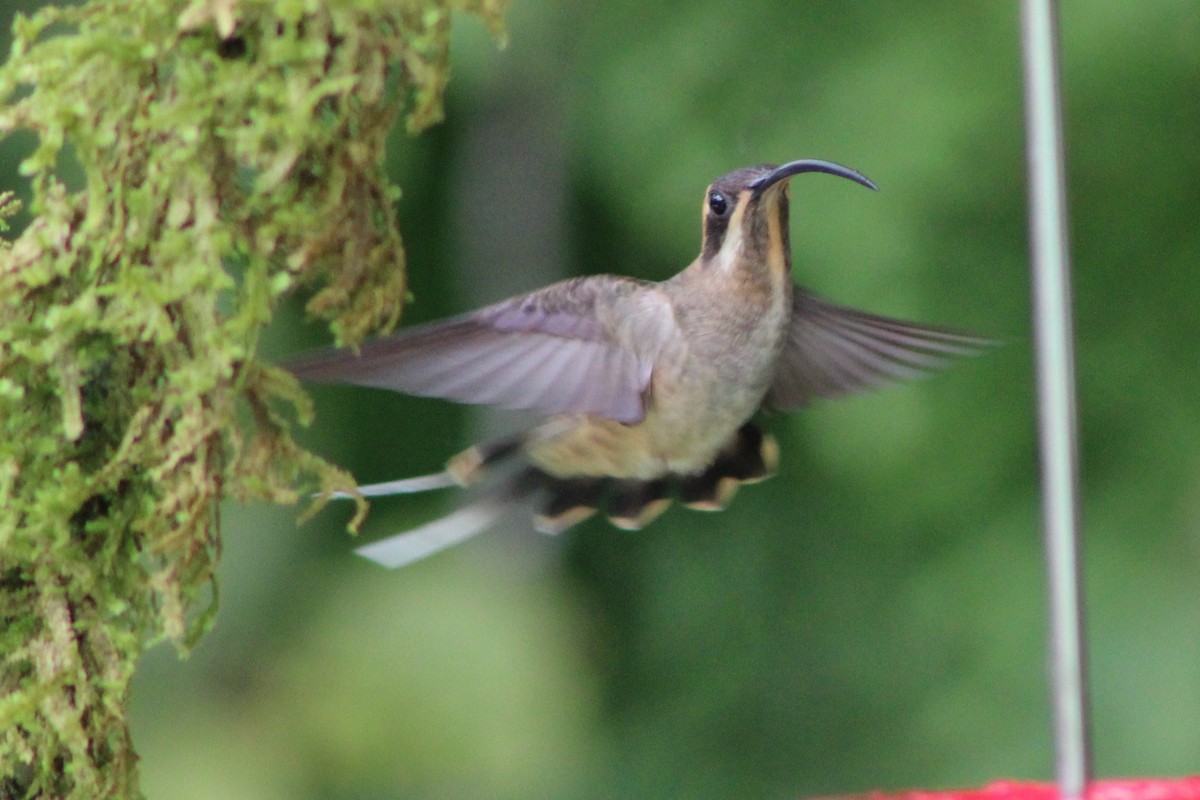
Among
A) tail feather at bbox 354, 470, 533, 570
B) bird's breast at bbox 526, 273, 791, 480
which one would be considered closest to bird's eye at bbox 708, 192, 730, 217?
bird's breast at bbox 526, 273, 791, 480

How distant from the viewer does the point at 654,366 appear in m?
1.82

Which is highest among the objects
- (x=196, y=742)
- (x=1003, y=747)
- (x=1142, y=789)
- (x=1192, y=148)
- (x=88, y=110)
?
(x=88, y=110)

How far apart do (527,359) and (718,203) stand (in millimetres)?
308

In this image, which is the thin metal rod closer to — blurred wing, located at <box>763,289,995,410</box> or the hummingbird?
the hummingbird

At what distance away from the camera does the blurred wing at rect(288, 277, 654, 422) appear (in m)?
1.42

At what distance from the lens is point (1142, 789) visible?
122cm

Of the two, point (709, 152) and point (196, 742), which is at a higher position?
point (709, 152)

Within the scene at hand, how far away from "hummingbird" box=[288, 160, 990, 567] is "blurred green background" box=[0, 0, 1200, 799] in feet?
2.35

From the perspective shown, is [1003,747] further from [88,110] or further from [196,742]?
[88,110]

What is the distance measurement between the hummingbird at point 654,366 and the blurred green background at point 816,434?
0.72 metres

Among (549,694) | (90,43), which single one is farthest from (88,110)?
(549,694)

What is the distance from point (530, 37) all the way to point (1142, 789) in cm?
226

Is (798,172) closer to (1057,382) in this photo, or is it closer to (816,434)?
(1057,382)

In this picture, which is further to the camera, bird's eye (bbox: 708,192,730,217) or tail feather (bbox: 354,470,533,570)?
tail feather (bbox: 354,470,533,570)
